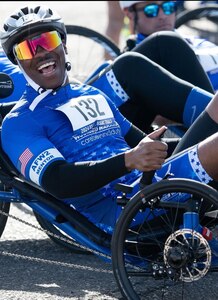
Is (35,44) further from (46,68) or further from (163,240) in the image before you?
(163,240)

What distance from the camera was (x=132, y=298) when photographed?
4426 millimetres

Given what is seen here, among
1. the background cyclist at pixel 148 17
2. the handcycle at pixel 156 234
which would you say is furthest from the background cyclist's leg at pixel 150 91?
the background cyclist at pixel 148 17

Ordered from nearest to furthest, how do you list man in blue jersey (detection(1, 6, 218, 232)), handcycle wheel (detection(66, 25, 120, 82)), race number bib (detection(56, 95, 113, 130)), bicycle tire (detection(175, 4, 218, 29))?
man in blue jersey (detection(1, 6, 218, 232))
race number bib (detection(56, 95, 113, 130))
handcycle wheel (detection(66, 25, 120, 82))
bicycle tire (detection(175, 4, 218, 29))

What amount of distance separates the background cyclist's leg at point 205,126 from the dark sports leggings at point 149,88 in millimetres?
656

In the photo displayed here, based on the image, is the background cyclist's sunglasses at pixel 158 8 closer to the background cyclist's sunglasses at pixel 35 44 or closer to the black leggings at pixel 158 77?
the black leggings at pixel 158 77

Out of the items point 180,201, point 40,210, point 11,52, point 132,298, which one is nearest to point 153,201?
point 180,201

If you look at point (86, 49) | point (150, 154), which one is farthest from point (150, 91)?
point (86, 49)

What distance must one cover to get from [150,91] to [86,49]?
3.01 metres

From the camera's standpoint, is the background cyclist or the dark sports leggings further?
the background cyclist

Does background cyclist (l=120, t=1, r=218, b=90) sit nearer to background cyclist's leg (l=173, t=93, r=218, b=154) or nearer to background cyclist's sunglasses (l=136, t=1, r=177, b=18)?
background cyclist's sunglasses (l=136, t=1, r=177, b=18)

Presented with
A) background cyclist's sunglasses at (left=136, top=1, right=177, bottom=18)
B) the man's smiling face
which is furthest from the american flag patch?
background cyclist's sunglasses at (left=136, top=1, right=177, bottom=18)

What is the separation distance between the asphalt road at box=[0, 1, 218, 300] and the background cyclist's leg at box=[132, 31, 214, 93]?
45.5 inches

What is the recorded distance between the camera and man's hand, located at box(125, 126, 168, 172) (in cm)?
429

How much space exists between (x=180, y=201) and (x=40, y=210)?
0.83 meters
